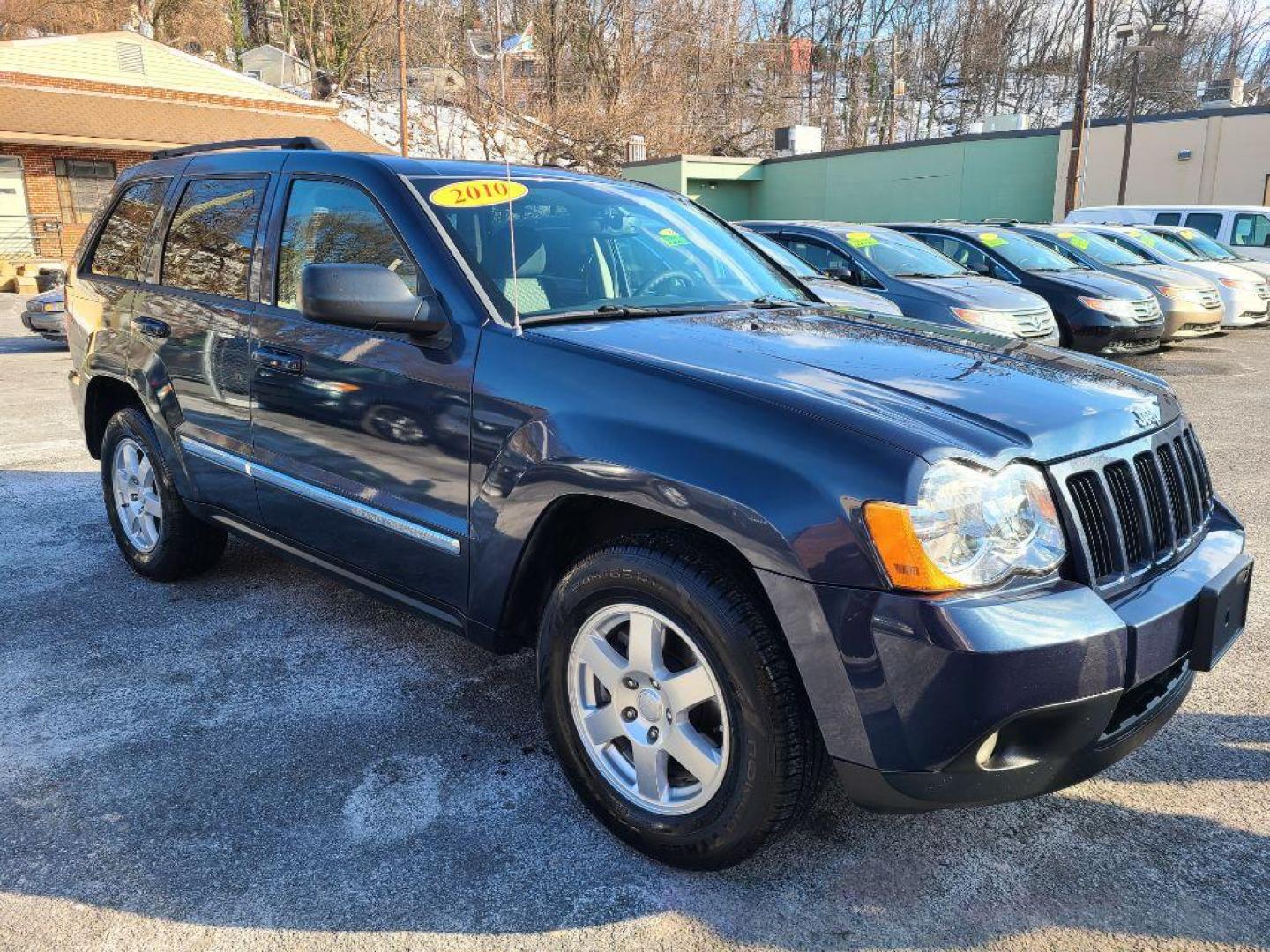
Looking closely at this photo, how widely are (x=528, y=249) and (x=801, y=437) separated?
1.36 m

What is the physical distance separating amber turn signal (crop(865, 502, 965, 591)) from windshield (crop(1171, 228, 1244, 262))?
16.1 metres

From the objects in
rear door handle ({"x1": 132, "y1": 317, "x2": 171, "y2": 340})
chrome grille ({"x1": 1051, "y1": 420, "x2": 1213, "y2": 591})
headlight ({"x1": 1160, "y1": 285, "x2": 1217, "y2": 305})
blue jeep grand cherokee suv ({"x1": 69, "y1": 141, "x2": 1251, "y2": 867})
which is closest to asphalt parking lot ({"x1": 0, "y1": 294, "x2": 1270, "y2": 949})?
blue jeep grand cherokee suv ({"x1": 69, "y1": 141, "x2": 1251, "y2": 867})

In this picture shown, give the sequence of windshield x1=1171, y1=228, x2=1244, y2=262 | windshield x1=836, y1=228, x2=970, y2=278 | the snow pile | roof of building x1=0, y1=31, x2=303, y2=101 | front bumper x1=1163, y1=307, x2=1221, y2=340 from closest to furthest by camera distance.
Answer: windshield x1=836, y1=228, x2=970, y2=278 < front bumper x1=1163, y1=307, x2=1221, y2=340 < windshield x1=1171, y1=228, x2=1244, y2=262 < roof of building x1=0, y1=31, x2=303, y2=101 < the snow pile

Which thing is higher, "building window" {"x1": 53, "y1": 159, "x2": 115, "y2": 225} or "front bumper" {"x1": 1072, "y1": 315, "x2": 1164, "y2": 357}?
"building window" {"x1": 53, "y1": 159, "x2": 115, "y2": 225}

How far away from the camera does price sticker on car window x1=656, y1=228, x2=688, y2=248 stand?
145 inches

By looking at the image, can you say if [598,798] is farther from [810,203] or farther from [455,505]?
[810,203]

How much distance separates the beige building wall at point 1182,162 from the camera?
26219mm

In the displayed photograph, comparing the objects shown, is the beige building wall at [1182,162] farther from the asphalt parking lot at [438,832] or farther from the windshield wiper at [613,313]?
the windshield wiper at [613,313]

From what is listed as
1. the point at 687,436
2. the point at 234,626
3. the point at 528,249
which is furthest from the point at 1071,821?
the point at 234,626

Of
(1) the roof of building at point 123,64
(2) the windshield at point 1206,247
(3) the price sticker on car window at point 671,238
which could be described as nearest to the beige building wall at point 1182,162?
(2) the windshield at point 1206,247

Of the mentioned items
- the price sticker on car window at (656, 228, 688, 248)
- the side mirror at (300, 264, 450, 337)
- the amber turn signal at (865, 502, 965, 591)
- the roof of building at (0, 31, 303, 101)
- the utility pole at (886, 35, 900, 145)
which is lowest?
the amber turn signal at (865, 502, 965, 591)

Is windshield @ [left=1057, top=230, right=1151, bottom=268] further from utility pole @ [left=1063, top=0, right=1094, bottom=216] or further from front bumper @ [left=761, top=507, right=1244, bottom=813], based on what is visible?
front bumper @ [left=761, top=507, right=1244, bottom=813]

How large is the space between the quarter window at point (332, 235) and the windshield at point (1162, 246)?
14.3 metres

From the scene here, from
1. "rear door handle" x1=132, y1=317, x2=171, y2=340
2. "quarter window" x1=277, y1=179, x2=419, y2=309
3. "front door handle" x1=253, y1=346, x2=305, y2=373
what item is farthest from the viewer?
"rear door handle" x1=132, y1=317, x2=171, y2=340
